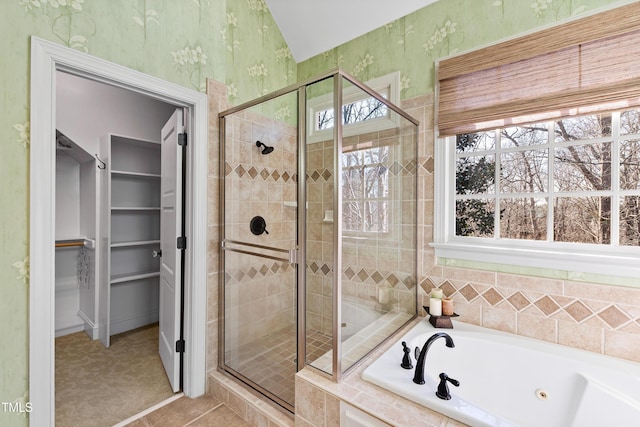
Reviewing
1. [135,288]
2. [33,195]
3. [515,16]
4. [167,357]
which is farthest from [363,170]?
[135,288]

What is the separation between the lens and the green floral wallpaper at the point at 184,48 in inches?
49.4

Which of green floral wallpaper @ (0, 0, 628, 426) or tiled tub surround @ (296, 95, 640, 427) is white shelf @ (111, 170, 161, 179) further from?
tiled tub surround @ (296, 95, 640, 427)

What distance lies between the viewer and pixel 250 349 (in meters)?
1.89

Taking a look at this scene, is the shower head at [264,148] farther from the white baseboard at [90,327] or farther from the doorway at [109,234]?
the white baseboard at [90,327]

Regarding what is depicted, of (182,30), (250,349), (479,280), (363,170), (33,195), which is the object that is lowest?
(250,349)

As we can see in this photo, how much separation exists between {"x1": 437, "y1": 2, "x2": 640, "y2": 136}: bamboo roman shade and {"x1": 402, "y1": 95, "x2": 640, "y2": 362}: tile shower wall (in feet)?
0.73

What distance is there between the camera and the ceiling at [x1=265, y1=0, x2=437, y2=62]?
2.11m

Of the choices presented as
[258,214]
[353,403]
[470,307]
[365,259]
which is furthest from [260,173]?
[470,307]

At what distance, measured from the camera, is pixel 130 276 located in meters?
2.91

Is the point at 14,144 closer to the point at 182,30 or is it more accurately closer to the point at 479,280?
the point at 182,30

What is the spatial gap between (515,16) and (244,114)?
1.73 metres

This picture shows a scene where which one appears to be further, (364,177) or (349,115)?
(364,177)

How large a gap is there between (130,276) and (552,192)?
3.57 meters

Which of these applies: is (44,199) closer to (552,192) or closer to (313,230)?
(313,230)
